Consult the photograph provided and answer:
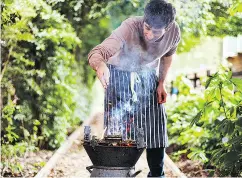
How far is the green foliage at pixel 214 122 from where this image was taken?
11.1ft

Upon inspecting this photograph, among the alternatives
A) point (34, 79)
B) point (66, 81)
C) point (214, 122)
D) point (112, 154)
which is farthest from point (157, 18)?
point (66, 81)

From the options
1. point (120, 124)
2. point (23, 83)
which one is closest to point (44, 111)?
point (23, 83)

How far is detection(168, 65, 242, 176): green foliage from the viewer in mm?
3393

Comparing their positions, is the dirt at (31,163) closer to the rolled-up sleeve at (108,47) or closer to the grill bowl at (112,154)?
the grill bowl at (112,154)

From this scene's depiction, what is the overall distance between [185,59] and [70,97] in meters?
3.17

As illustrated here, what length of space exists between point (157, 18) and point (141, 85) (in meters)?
0.73

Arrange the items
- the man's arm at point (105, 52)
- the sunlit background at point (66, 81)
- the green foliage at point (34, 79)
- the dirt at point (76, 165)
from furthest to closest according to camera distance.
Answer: the dirt at point (76, 165) → the green foliage at point (34, 79) → the sunlit background at point (66, 81) → the man's arm at point (105, 52)

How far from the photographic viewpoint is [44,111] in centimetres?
628

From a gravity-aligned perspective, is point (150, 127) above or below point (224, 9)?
below

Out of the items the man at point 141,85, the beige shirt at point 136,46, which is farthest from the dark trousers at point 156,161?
the beige shirt at point 136,46

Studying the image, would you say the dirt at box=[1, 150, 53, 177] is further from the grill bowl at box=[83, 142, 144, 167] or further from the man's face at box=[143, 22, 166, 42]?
the man's face at box=[143, 22, 166, 42]

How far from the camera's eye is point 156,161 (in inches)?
141

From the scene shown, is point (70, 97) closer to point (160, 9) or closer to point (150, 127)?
point (150, 127)

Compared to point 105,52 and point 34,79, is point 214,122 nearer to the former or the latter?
point 105,52
